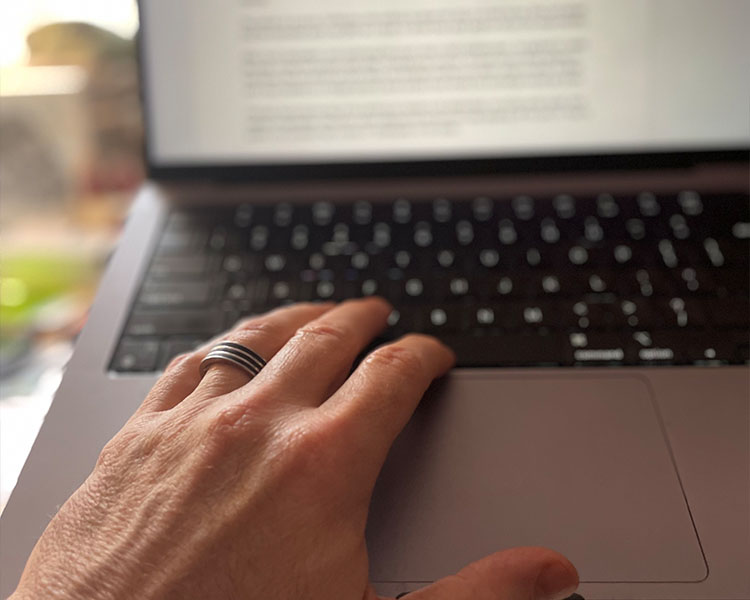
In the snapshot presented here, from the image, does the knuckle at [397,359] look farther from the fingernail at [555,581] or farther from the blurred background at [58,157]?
the blurred background at [58,157]

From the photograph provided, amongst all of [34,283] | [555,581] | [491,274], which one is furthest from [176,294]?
[34,283]

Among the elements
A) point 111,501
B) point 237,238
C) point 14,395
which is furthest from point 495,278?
point 14,395

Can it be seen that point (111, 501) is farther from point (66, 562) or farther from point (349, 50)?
point (349, 50)

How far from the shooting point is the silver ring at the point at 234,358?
1.44 ft

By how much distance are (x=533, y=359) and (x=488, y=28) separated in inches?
A: 12.5

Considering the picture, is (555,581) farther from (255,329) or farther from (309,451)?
(255,329)

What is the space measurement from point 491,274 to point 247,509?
319mm

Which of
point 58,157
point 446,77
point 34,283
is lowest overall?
point 34,283

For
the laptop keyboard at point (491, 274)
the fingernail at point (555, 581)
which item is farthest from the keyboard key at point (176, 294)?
the fingernail at point (555, 581)

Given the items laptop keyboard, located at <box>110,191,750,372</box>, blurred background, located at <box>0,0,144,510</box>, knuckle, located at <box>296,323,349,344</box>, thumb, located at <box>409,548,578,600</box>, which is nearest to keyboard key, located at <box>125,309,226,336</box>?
laptop keyboard, located at <box>110,191,750,372</box>

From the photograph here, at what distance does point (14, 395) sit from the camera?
0.65 m

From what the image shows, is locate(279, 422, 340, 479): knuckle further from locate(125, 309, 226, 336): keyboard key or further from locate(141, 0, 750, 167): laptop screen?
locate(141, 0, 750, 167): laptop screen

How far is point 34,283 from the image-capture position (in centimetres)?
95

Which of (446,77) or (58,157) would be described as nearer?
(446,77)
